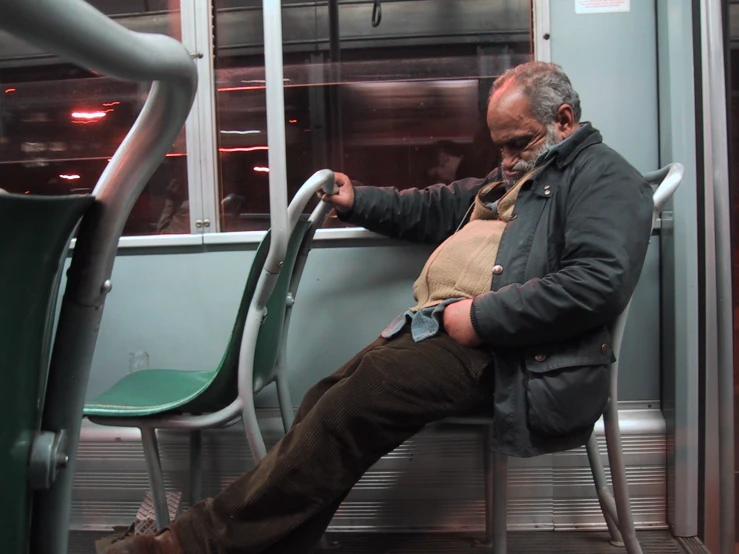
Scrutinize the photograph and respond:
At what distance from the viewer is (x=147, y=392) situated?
171 cm

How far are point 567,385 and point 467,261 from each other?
41 cm

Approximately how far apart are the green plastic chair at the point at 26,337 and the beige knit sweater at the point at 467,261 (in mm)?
1137

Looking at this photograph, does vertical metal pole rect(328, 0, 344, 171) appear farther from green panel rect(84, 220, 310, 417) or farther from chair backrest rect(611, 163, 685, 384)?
chair backrest rect(611, 163, 685, 384)

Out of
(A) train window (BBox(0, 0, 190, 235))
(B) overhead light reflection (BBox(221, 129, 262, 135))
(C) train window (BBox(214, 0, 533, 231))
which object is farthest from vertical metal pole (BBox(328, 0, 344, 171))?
(A) train window (BBox(0, 0, 190, 235))

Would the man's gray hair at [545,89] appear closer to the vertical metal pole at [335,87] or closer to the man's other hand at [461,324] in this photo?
the man's other hand at [461,324]

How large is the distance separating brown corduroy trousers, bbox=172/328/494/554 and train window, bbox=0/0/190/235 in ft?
3.48

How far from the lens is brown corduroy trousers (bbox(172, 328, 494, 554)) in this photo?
1.29 metres

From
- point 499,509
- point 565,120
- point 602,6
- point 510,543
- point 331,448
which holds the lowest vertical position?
point 510,543

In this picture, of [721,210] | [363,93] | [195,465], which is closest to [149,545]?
[195,465]

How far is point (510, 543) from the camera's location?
6.43 ft

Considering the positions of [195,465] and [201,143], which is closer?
[195,465]

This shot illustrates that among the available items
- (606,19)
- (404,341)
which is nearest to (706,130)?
(606,19)

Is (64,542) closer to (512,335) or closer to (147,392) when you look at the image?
(512,335)

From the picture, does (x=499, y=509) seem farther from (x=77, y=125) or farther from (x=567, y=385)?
(x=77, y=125)
